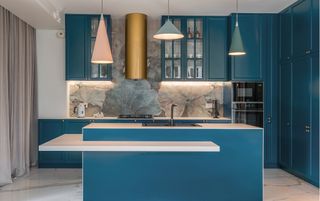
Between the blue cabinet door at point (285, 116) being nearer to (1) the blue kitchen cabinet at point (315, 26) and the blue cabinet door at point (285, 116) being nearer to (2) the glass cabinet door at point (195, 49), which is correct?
(1) the blue kitchen cabinet at point (315, 26)

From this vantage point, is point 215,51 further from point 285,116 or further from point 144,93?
point 285,116

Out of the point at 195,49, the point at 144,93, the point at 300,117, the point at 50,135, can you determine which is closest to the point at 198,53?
the point at 195,49

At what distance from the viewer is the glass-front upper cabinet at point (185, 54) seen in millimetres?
6355

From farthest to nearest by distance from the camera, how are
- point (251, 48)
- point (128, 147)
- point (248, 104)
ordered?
1. point (251, 48)
2. point (248, 104)
3. point (128, 147)

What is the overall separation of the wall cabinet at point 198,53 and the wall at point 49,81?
200 centimetres

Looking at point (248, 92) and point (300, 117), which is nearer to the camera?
point (300, 117)

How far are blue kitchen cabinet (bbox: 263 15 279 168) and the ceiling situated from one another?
42 cm

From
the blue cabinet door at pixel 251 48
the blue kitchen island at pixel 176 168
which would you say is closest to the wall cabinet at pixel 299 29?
the blue cabinet door at pixel 251 48

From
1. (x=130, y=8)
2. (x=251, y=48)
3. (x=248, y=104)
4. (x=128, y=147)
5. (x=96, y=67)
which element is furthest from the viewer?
(x=96, y=67)

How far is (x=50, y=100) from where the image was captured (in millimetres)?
6570

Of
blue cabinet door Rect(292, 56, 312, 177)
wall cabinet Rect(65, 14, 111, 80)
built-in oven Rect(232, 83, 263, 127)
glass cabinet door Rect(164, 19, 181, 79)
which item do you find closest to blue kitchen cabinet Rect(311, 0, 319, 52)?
blue cabinet door Rect(292, 56, 312, 177)

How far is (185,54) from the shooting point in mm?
6359

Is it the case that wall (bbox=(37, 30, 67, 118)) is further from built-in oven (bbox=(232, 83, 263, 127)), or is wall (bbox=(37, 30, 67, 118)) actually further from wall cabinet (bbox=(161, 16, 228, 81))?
built-in oven (bbox=(232, 83, 263, 127))

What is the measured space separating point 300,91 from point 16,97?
441cm
